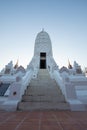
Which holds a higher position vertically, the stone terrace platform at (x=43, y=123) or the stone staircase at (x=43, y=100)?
the stone staircase at (x=43, y=100)

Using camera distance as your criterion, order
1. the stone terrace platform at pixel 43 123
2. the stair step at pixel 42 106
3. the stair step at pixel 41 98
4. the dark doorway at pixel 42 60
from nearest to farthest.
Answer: the stone terrace platform at pixel 43 123, the stair step at pixel 42 106, the stair step at pixel 41 98, the dark doorway at pixel 42 60

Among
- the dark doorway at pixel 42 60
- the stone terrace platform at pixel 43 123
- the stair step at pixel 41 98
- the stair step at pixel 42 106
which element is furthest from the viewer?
the dark doorway at pixel 42 60

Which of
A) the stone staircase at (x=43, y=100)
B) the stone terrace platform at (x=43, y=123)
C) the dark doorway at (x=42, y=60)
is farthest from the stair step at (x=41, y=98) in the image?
the dark doorway at (x=42, y=60)

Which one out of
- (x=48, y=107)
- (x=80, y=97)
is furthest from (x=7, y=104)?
(x=80, y=97)

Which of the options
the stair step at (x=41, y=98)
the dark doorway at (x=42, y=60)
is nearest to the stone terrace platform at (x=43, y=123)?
the stair step at (x=41, y=98)

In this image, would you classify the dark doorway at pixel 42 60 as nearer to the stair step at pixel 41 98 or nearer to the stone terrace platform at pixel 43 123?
the stair step at pixel 41 98

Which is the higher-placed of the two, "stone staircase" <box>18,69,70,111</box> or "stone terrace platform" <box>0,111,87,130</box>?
"stone staircase" <box>18,69,70,111</box>

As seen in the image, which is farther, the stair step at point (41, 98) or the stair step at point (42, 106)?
the stair step at point (41, 98)

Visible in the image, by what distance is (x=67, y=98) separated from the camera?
6.54m

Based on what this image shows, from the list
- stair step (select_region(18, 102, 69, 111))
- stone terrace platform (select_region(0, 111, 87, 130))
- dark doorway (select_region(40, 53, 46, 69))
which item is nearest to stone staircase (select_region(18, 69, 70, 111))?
stair step (select_region(18, 102, 69, 111))

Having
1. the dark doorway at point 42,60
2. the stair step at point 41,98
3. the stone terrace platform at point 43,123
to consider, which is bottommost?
the stone terrace platform at point 43,123

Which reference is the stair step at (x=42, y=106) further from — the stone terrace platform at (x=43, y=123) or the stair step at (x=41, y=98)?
the stone terrace platform at (x=43, y=123)

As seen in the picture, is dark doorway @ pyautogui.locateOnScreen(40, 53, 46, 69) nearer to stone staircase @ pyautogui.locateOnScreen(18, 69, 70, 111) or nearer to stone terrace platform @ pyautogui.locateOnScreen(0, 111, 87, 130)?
stone staircase @ pyautogui.locateOnScreen(18, 69, 70, 111)

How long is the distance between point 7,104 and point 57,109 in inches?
92.7
